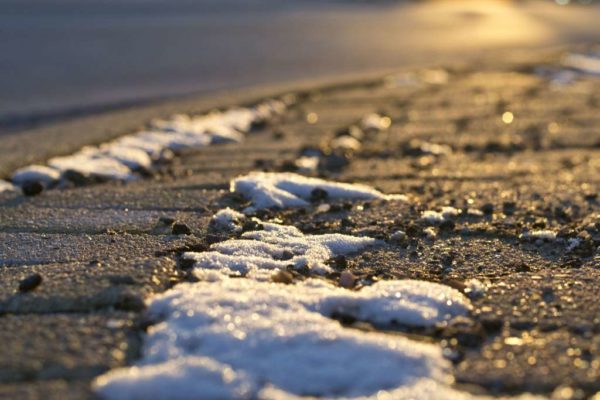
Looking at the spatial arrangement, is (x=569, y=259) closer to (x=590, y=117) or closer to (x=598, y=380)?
(x=598, y=380)

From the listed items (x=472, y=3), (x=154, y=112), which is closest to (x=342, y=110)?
(x=154, y=112)

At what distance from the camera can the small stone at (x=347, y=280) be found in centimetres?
184

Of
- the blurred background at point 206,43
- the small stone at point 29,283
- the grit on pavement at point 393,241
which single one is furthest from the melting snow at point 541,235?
the blurred background at point 206,43

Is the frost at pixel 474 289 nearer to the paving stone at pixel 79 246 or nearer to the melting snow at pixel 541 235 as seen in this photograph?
the melting snow at pixel 541 235

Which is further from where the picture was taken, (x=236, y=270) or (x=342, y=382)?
(x=236, y=270)

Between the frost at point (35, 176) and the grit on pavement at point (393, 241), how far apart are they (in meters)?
0.12

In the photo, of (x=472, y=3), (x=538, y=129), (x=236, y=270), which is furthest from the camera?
(x=472, y=3)

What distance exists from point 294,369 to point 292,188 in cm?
136

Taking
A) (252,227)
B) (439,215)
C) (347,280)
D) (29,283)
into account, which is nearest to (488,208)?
(439,215)

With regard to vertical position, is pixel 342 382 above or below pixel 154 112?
above

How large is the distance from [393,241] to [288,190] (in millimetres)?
605

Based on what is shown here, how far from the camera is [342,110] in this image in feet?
16.1

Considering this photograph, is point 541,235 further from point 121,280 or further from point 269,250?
point 121,280

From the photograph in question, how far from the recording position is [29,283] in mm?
1748
